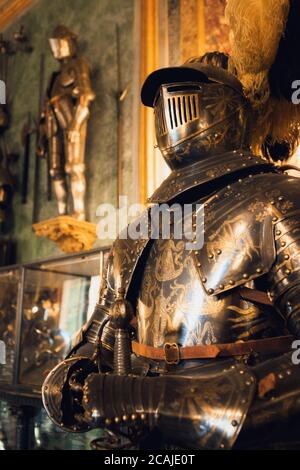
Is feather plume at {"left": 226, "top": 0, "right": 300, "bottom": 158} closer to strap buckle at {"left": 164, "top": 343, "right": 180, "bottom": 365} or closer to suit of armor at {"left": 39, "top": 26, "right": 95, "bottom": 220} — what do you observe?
strap buckle at {"left": 164, "top": 343, "right": 180, "bottom": 365}

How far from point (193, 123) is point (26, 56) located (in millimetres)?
3633

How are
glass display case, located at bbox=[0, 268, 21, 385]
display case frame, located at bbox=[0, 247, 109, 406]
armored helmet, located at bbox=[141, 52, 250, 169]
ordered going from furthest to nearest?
glass display case, located at bbox=[0, 268, 21, 385] → display case frame, located at bbox=[0, 247, 109, 406] → armored helmet, located at bbox=[141, 52, 250, 169]

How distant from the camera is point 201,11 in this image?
9.50 ft

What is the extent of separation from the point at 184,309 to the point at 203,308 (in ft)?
0.19

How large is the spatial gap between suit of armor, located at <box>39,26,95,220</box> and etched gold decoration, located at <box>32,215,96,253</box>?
0.15 metres

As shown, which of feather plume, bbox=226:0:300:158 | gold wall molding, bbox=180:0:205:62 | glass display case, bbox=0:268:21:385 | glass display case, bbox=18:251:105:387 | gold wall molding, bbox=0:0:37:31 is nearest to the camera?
feather plume, bbox=226:0:300:158

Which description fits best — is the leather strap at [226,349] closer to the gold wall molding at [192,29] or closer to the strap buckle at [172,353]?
the strap buckle at [172,353]

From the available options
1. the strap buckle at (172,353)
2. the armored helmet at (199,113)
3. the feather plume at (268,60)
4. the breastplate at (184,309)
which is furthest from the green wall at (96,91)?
the strap buckle at (172,353)

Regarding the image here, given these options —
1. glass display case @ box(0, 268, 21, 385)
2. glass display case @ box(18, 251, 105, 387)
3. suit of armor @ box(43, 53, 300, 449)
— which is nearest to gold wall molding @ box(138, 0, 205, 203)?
glass display case @ box(18, 251, 105, 387)

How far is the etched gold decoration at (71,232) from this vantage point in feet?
10.7

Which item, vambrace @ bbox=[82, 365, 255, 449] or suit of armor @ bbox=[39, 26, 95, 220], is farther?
suit of armor @ bbox=[39, 26, 95, 220]

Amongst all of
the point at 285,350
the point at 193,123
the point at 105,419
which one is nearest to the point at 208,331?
the point at 285,350

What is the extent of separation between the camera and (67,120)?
3.58m

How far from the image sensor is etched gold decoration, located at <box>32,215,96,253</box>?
325cm
